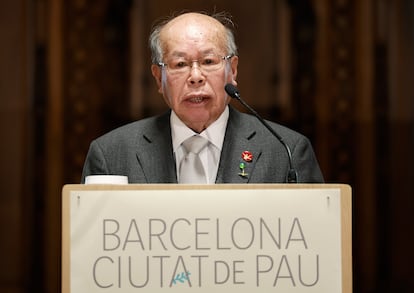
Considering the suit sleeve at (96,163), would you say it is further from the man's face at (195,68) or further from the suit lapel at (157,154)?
the man's face at (195,68)

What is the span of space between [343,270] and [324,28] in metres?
3.20

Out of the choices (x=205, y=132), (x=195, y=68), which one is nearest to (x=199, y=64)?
(x=195, y=68)

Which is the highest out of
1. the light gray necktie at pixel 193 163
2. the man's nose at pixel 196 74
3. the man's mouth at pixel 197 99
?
the man's nose at pixel 196 74

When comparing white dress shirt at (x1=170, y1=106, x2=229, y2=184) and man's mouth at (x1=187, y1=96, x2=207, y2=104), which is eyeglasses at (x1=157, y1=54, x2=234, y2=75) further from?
white dress shirt at (x1=170, y1=106, x2=229, y2=184)

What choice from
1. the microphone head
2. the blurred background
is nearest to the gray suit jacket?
the microphone head

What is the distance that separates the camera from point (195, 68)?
2.98 metres

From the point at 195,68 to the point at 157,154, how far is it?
1.17 feet

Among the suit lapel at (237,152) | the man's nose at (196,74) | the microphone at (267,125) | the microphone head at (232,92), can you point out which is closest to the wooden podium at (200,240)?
the microphone at (267,125)

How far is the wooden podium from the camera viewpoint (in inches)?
87.4

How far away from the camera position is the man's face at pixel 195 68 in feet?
9.81

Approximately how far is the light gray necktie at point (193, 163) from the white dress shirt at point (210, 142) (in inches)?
0.5

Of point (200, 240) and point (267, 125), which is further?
point (267, 125)

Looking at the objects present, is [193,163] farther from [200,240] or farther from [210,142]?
[200,240]

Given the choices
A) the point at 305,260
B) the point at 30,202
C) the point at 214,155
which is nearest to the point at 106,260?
the point at 305,260
